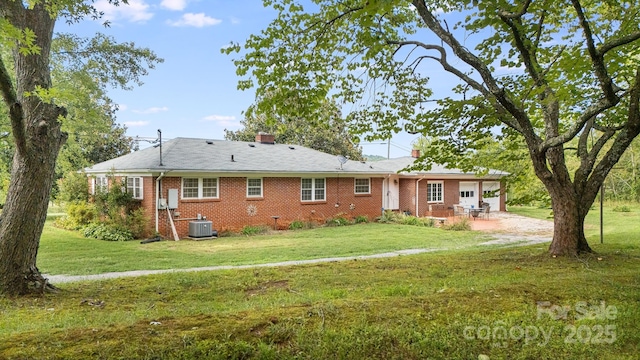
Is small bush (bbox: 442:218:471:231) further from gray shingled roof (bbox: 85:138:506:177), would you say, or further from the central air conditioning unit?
the central air conditioning unit

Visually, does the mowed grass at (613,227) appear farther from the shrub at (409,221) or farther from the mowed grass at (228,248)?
the shrub at (409,221)

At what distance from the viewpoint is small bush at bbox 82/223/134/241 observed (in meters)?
15.7

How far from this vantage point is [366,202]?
23.0 m

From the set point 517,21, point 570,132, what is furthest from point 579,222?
point 517,21

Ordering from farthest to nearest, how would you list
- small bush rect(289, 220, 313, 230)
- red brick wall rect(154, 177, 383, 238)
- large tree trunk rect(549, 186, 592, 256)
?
A: small bush rect(289, 220, 313, 230) → red brick wall rect(154, 177, 383, 238) → large tree trunk rect(549, 186, 592, 256)

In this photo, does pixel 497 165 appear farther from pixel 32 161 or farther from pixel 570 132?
pixel 32 161

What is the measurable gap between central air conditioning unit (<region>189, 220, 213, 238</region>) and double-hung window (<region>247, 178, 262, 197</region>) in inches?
110

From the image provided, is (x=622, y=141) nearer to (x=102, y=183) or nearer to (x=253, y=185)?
(x=253, y=185)

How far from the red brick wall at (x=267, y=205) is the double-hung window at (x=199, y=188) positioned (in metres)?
0.20

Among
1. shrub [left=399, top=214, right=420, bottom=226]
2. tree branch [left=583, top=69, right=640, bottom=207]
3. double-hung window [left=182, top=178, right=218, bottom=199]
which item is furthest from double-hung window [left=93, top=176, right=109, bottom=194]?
tree branch [left=583, top=69, right=640, bottom=207]

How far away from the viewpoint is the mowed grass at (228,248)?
34.7 ft

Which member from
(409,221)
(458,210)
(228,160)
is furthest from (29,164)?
(458,210)

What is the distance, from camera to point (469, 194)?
Answer: 1106 inches

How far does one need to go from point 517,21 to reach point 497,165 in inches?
179
